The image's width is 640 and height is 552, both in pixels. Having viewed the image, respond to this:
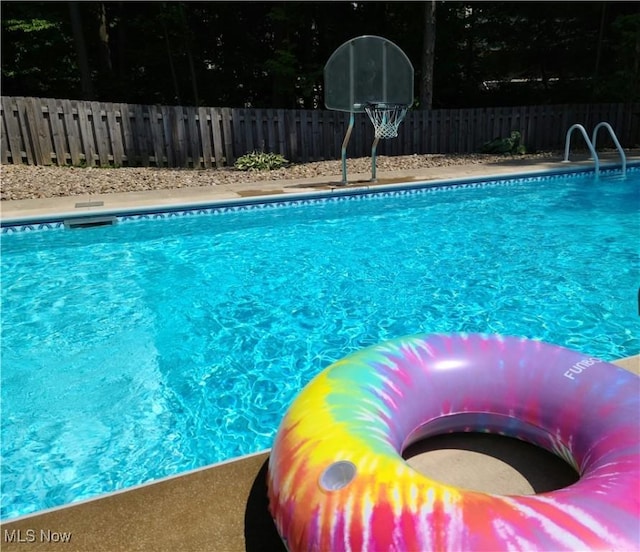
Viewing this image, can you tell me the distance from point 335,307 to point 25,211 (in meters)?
5.01

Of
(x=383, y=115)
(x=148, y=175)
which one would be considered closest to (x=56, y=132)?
(x=148, y=175)

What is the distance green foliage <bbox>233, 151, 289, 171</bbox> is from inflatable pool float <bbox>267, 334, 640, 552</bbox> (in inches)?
374

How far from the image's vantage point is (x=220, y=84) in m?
17.7

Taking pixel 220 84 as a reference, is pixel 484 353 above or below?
below

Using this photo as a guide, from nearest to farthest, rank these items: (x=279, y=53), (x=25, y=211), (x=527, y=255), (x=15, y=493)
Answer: (x=15, y=493) → (x=527, y=255) → (x=25, y=211) → (x=279, y=53)

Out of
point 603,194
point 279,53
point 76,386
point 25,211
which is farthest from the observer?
point 279,53

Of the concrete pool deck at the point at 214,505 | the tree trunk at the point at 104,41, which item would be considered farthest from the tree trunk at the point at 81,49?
the concrete pool deck at the point at 214,505

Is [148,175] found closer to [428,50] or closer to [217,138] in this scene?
[217,138]

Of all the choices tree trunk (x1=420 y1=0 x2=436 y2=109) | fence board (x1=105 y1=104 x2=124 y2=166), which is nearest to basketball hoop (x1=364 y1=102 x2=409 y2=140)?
tree trunk (x1=420 y1=0 x2=436 y2=109)

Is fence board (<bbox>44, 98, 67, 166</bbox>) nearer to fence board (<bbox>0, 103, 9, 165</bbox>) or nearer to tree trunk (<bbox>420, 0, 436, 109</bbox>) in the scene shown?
fence board (<bbox>0, 103, 9, 165</bbox>)

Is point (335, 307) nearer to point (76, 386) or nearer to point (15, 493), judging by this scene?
point (76, 386)

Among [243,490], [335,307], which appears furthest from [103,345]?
[243,490]

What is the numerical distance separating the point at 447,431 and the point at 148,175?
9061 mm

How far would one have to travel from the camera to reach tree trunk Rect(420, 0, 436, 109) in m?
13.0
